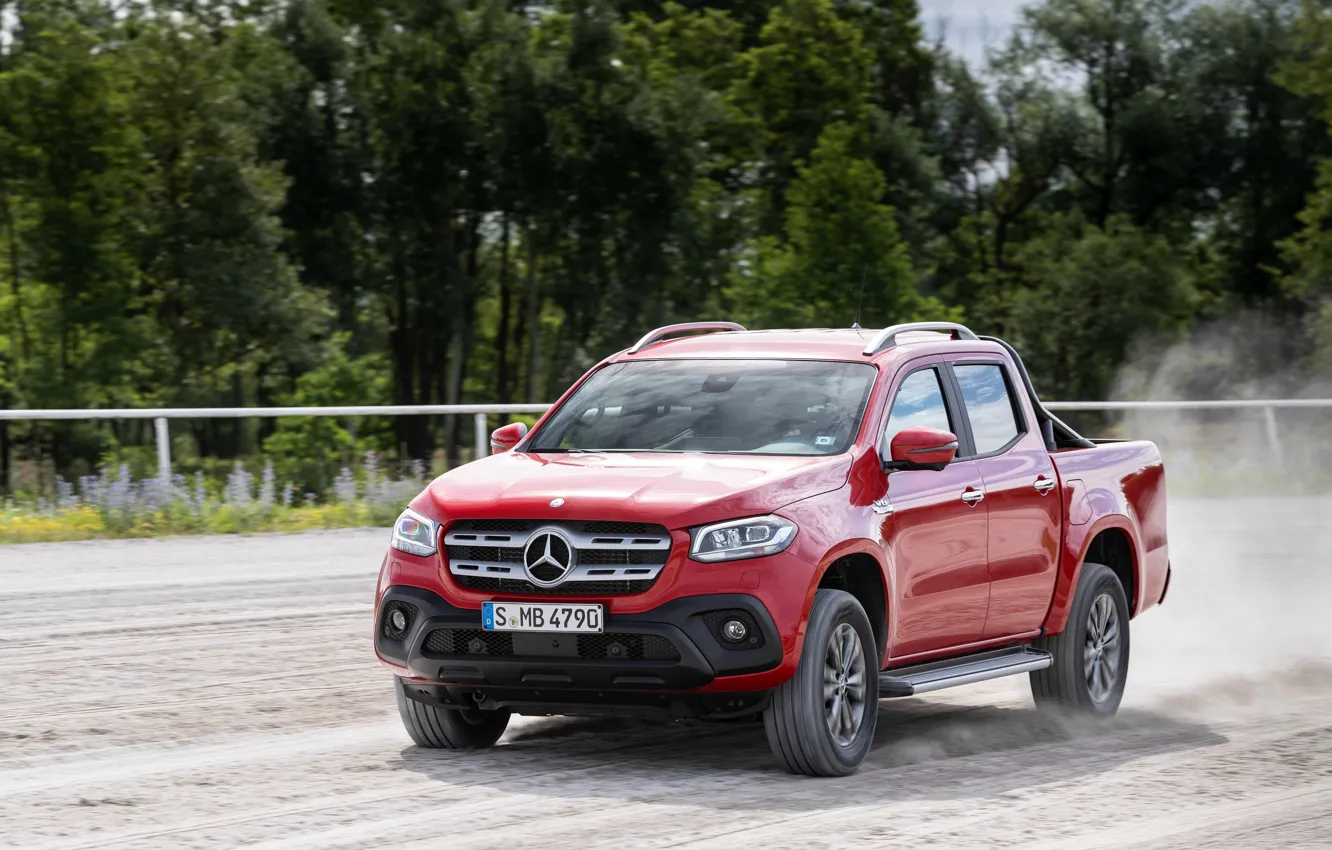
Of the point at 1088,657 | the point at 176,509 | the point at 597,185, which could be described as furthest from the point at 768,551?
the point at 597,185

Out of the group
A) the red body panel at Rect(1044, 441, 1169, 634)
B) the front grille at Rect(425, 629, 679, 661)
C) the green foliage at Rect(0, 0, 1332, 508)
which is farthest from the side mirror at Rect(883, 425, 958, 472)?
the green foliage at Rect(0, 0, 1332, 508)

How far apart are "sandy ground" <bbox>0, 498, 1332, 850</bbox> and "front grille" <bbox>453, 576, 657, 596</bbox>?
667 mm

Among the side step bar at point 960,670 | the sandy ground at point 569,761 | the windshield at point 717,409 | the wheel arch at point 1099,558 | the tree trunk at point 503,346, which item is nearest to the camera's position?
the sandy ground at point 569,761

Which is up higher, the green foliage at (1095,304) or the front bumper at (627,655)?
the green foliage at (1095,304)

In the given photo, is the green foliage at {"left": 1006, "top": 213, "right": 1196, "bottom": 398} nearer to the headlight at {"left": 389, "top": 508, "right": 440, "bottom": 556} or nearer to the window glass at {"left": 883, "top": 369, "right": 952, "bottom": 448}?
the window glass at {"left": 883, "top": 369, "right": 952, "bottom": 448}

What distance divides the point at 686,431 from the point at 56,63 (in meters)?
46.6

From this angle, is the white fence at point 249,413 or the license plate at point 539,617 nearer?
the license plate at point 539,617

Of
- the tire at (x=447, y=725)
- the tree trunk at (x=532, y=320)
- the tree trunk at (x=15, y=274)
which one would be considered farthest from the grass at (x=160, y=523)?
the tree trunk at (x=532, y=320)

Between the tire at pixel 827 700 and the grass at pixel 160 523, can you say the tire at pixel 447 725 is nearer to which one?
the tire at pixel 827 700

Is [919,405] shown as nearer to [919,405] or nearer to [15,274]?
[919,405]

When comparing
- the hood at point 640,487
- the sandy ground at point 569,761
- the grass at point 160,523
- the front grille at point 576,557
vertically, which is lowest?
the sandy ground at point 569,761

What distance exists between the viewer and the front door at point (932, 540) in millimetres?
7793

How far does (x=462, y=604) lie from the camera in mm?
7242

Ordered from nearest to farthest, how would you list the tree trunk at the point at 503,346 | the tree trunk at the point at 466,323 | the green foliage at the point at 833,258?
the green foliage at the point at 833,258, the tree trunk at the point at 466,323, the tree trunk at the point at 503,346
